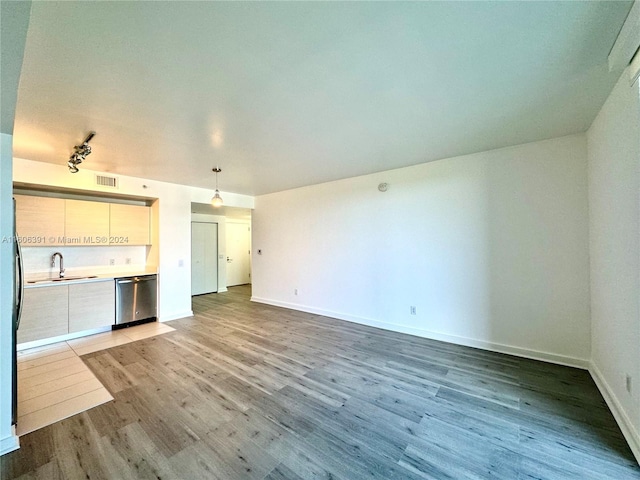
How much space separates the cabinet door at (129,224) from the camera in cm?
452

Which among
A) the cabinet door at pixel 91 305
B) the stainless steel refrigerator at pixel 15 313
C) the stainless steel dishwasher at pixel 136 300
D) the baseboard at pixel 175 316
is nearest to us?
the stainless steel refrigerator at pixel 15 313

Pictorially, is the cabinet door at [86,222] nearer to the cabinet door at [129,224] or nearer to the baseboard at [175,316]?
the cabinet door at [129,224]

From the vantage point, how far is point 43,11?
128 cm

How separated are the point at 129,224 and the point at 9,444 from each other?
3.61 metres

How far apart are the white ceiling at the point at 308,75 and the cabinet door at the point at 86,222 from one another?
111 cm

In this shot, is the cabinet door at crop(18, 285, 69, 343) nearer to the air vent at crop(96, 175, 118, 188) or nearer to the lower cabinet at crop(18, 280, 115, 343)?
the lower cabinet at crop(18, 280, 115, 343)

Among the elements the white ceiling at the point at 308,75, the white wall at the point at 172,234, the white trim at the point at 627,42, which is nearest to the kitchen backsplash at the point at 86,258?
the white wall at the point at 172,234

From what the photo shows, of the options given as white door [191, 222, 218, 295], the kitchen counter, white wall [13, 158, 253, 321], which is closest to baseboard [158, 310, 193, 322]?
white wall [13, 158, 253, 321]

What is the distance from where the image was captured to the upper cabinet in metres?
3.65

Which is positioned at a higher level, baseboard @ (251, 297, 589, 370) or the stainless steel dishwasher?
the stainless steel dishwasher

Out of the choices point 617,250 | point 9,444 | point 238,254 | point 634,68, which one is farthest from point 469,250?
point 238,254

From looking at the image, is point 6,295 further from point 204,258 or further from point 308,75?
point 204,258

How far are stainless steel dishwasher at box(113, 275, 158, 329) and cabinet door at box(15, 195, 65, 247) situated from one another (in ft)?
3.58

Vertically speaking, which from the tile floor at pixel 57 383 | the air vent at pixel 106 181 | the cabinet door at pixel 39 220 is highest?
the air vent at pixel 106 181
